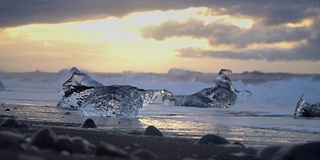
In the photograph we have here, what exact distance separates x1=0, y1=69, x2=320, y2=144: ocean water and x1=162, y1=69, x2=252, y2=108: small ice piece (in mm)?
261

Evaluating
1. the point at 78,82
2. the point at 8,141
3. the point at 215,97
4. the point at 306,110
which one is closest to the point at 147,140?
the point at 8,141

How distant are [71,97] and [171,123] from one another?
13.3 ft

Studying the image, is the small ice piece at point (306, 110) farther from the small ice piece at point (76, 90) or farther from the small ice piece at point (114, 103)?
the small ice piece at point (76, 90)

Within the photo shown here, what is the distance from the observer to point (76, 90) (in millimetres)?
12945

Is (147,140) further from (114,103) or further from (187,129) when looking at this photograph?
(114,103)

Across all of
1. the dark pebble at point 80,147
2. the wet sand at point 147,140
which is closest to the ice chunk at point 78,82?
the wet sand at point 147,140

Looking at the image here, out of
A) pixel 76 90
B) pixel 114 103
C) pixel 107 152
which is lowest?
pixel 107 152

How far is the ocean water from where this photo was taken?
9.76 meters

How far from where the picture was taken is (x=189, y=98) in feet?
50.7

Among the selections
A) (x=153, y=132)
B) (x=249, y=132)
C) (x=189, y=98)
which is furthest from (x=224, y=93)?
Answer: (x=153, y=132)

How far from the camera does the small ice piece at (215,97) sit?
1515 cm

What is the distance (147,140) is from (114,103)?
4.36 meters

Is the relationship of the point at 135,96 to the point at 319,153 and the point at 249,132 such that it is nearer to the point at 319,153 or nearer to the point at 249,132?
the point at 249,132

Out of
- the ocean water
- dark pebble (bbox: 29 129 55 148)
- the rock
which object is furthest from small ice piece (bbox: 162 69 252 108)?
dark pebble (bbox: 29 129 55 148)
